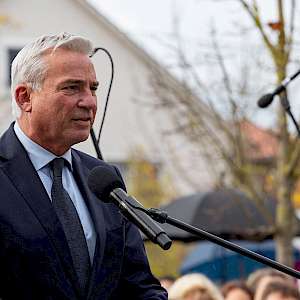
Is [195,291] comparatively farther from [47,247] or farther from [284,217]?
[47,247]

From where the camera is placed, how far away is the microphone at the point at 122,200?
4.24m

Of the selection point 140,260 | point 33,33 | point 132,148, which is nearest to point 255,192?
point 140,260

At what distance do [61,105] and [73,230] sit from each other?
46 cm

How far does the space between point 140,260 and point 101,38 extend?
1081 inches

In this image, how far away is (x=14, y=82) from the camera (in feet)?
15.6

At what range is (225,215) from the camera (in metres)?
14.1

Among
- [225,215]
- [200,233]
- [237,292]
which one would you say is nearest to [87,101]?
[200,233]

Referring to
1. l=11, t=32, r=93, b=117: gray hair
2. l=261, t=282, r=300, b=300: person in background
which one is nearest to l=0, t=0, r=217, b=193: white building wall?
l=261, t=282, r=300, b=300: person in background

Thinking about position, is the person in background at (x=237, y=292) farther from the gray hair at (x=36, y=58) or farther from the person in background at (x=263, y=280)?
the gray hair at (x=36, y=58)

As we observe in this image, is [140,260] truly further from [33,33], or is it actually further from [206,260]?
[33,33]

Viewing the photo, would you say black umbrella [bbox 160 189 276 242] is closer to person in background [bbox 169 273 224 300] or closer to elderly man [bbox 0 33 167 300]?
person in background [bbox 169 273 224 300]

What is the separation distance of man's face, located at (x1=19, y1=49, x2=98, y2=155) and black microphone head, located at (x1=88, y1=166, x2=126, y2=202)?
20 cm

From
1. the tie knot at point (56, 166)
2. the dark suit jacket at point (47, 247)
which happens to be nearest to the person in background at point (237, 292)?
the dark suit jacket at point (47, 247)

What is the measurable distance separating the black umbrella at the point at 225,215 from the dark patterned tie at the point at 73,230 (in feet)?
28.7
